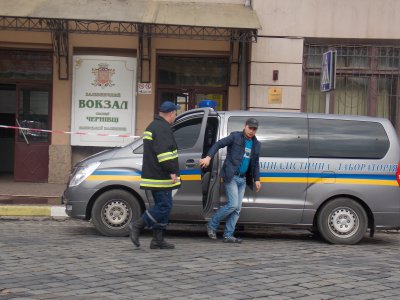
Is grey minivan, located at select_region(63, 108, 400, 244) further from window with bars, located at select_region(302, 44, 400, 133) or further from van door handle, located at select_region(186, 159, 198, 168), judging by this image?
window with bars, located at select_region(302, 44, 400, 133)

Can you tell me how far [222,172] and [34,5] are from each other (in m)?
6.73

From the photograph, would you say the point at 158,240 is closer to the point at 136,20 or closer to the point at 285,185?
the point at 285,185

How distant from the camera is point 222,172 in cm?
842

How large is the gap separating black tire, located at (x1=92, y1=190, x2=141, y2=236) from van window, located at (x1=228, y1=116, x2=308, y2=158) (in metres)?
1.78

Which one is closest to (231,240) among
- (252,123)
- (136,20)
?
(252,123)

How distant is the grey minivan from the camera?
8586mm

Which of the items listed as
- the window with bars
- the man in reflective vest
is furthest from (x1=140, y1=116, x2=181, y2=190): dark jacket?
the window with bars

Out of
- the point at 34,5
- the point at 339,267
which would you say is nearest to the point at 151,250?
the point at 339,267

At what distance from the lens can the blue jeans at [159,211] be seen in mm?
7484

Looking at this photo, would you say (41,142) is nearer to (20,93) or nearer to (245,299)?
(20,93)

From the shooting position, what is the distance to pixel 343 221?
28.5ft

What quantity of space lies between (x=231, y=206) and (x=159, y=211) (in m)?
1.21

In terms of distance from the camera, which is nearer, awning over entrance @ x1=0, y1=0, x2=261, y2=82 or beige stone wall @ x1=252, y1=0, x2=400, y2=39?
awning over entrance @ x1=0, y1=0, x2=261, y2=82

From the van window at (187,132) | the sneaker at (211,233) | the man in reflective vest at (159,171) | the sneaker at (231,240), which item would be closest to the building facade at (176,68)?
the van window at (187,132)
